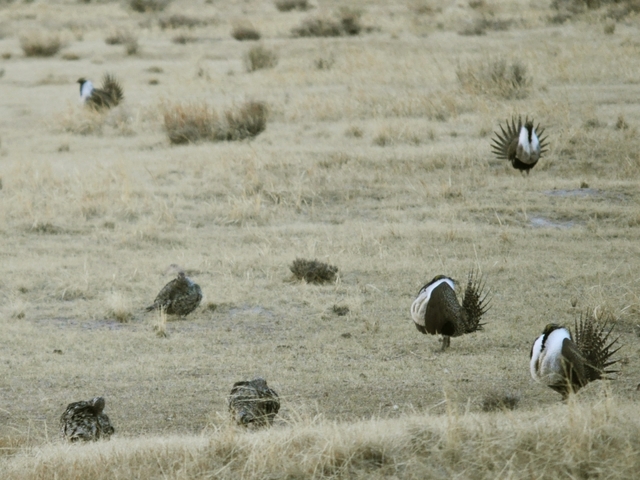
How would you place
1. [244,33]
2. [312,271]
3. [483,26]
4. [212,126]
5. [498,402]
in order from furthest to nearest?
[244,33] < [483,26] < [212,126] < [312,271] < [498,402]

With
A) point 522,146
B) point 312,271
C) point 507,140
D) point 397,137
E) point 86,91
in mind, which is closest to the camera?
point 312,271

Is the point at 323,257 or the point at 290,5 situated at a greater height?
the point at 290,5

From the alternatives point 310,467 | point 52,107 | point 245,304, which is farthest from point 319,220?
point 52,107

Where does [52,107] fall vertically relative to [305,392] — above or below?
above

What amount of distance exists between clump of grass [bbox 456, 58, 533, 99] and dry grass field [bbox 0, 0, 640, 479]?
3.1 inches

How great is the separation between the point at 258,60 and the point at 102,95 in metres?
4.36

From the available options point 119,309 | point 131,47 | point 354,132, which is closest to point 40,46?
point 131,47

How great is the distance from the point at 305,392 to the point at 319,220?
4.54m

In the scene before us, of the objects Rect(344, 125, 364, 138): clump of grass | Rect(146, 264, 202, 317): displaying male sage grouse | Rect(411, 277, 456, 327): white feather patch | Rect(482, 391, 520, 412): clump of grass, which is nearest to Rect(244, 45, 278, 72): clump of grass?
Rect(344, 125, 364, 138): clump of grass

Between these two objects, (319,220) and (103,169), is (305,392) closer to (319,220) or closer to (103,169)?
(319,220)

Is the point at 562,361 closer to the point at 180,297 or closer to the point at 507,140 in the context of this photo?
the point at 180,297

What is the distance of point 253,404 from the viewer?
539cm

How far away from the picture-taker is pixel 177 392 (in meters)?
6.29

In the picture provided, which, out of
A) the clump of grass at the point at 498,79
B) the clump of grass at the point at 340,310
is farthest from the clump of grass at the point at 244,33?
the clump of grass at the point at 340,310
